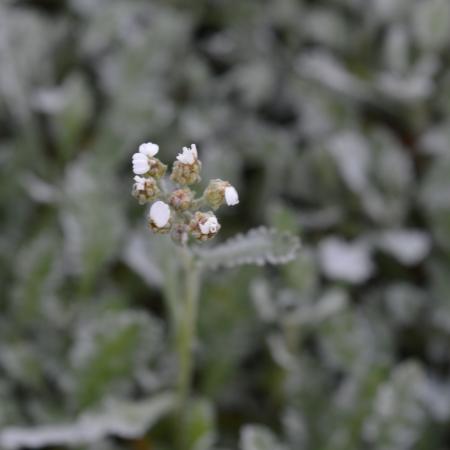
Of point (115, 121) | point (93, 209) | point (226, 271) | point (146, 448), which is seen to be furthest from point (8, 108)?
point (146, 448)

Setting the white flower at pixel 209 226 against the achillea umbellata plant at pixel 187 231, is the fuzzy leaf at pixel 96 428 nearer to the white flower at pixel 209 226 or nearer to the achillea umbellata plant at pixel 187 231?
the achillea umbellata plant at pixel 187 231

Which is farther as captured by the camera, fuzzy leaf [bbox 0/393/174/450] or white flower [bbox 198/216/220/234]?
fuzzy leaf [bbox 0/393/174/450]

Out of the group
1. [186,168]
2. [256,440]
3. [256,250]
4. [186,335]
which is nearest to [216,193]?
[186,168]

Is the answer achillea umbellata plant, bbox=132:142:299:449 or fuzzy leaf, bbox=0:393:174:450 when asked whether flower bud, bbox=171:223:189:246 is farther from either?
fuzzy leaf, bbox=0:393:174:450

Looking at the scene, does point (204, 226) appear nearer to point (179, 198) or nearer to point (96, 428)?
point (179, 198)

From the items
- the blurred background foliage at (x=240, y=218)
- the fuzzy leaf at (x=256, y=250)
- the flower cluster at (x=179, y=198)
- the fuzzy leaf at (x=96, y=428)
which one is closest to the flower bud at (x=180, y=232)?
the flower cluster at (x=179, y=198)

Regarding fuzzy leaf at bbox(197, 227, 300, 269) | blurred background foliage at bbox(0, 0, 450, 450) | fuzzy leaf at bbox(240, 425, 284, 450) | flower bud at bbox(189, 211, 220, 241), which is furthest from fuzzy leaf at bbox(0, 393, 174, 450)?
flower bud at bbox(189, 211, 220, 241)
